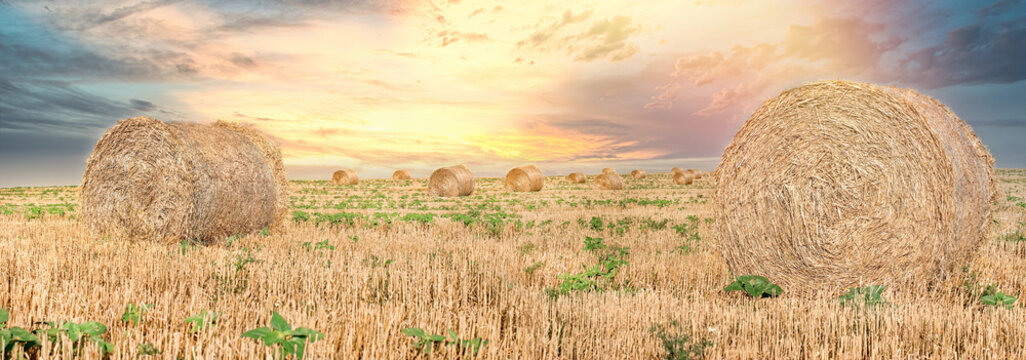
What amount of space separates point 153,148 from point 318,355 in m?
9.04

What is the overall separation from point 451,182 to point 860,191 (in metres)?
24.0

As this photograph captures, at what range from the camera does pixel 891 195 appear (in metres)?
7.34

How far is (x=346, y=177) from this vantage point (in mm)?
46000

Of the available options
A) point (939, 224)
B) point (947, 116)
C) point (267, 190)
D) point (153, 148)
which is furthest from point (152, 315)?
point (947, 116)

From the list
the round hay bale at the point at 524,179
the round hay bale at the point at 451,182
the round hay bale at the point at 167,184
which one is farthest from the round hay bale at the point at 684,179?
the round hay bale at the point at 167,184

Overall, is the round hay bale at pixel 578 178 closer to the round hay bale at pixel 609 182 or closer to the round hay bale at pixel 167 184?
the round hay bale at pixel 609 182

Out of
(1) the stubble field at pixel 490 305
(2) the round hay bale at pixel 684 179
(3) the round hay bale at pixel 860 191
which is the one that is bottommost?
(1) the stubble field at pixel 490 305

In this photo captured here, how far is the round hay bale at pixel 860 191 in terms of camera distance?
723cm

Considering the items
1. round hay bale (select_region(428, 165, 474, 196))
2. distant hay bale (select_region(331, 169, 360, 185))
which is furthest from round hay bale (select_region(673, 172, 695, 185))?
distant hay bale (select_region(331, 169, 360, 185))

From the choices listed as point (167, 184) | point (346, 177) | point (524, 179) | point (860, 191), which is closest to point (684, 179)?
point (524, 179)

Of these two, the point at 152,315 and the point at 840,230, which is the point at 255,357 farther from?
the point at 840,230

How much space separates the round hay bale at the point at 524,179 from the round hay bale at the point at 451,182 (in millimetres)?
4291

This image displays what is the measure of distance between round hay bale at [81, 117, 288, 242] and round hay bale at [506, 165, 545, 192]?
920 inches

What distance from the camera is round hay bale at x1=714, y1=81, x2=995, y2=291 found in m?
7.23
